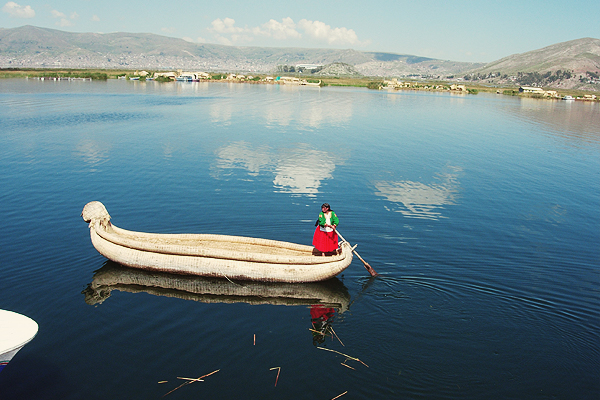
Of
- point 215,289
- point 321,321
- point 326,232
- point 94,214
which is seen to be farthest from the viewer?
point 94,214

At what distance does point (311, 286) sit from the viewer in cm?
1309

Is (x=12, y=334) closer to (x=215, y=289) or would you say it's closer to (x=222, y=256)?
(x=215, y=289)

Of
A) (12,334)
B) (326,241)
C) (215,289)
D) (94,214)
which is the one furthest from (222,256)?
(12,334)

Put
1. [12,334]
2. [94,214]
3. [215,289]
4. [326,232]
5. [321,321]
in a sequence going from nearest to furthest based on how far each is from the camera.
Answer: [12,334]
[321,321]
[215,289]
[326,232]
[94,214]

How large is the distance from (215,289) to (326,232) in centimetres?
384

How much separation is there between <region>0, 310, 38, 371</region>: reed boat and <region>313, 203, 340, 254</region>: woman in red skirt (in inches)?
307

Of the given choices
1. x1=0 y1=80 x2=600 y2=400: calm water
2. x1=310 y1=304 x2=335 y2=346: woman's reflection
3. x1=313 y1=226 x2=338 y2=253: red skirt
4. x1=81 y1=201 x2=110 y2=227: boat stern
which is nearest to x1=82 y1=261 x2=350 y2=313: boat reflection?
x1=0 y1=80 x2=600 y2=400: calm water

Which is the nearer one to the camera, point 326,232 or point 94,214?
point 326,232

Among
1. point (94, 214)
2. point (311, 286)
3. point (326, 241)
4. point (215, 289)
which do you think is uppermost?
point (94, 214)

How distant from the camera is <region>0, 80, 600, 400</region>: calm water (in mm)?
9180

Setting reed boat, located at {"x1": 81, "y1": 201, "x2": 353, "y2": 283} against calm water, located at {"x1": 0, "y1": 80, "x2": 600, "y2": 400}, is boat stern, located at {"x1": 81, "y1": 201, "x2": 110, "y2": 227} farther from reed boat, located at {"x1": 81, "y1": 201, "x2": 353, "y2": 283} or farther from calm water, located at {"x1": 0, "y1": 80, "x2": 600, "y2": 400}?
calm water, located at {"x1": 0, "y1": 80, "x2": 600, "y2": 400}

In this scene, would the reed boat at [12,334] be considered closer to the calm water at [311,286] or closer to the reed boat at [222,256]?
the calm water at [311,286]

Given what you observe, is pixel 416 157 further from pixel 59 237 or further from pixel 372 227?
pixel 59 237

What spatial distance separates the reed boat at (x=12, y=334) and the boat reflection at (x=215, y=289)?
3942mm
